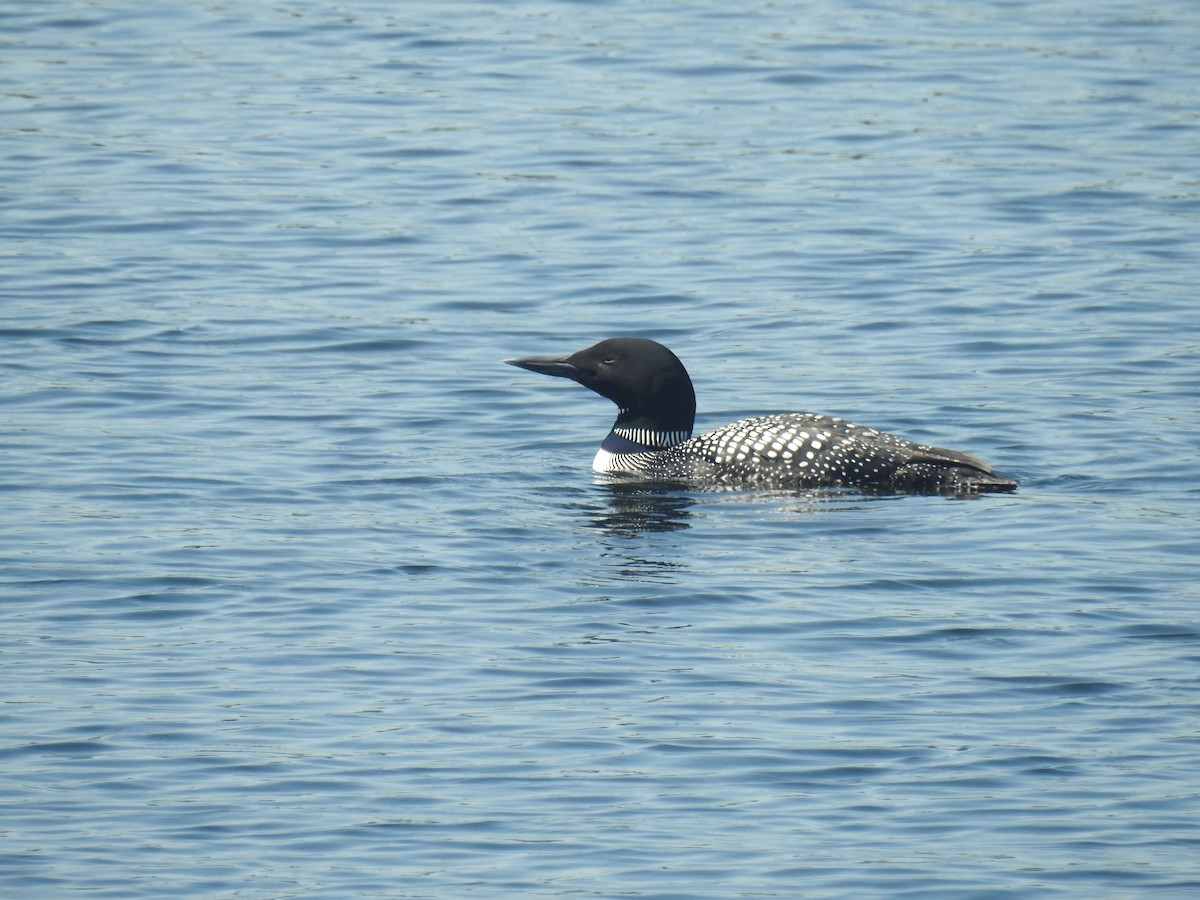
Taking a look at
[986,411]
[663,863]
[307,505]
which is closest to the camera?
[663,863]

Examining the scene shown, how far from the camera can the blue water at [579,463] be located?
17.6 ft

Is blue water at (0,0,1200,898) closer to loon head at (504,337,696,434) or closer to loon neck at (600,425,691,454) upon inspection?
loon neck at (600,425,691,454)

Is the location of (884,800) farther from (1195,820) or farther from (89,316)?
(89,316)

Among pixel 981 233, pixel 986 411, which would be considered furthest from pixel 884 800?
pixel 981 233

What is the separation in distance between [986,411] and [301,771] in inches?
176

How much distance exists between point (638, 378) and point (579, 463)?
0.42 m

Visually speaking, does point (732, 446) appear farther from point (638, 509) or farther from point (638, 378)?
point (638, 378)

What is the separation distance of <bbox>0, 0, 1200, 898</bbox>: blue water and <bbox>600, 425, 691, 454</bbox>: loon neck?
0.19 meters

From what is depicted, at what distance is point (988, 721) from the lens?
586cm

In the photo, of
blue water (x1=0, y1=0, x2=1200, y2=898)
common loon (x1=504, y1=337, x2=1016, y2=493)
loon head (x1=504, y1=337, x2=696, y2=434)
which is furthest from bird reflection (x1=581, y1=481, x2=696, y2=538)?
loon head (x1=504, y1=337, x2=696, y2=434)

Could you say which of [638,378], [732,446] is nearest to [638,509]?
[732,446]

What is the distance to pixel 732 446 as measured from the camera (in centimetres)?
840

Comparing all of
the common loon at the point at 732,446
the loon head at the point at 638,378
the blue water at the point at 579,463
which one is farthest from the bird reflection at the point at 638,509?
the loon head at the point at 638,378

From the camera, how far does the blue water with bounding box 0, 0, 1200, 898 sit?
17.6 ft
